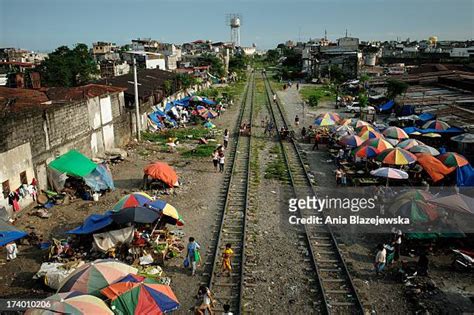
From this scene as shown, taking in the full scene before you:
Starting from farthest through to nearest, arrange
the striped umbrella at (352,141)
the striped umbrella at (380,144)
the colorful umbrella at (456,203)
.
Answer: the striped umbrella at (352,141)
the striped umbrella at (380,144)
the colorful umbrella at (456,203)

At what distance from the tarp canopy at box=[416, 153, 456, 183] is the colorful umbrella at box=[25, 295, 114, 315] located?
12576 millimetres

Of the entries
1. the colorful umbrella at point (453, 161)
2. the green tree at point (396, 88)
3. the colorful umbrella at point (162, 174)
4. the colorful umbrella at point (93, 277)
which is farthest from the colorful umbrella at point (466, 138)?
the green tree at point (396, 88)

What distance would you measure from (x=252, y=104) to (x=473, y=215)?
32.6m

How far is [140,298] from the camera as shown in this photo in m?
7.54

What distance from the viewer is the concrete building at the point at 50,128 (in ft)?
45.0

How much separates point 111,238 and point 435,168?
11747 millimetres

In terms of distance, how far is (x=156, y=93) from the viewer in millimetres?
33156

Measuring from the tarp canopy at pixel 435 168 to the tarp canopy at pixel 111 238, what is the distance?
36.0 ft

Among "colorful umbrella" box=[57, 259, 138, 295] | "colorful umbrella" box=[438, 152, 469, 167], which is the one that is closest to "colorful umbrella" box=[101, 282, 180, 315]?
"colorful umbrella" box=[57, 259, 138, 295]

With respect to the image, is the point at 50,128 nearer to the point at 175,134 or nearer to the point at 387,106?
the point at 175,134

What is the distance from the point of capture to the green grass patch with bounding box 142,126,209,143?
25.5 m

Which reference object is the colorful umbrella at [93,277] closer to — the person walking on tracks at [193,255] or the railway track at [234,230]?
the person walking on tracks at [193,255]

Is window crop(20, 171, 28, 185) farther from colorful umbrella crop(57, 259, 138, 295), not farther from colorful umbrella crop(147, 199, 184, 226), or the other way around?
colorful umbrella crop(57, 259, 138, 295)

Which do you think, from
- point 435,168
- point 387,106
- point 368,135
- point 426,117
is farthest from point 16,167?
point 387,106
